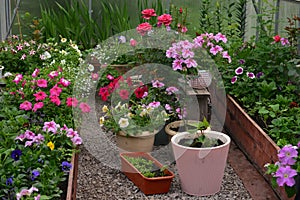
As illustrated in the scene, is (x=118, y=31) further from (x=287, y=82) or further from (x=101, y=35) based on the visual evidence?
(x=287, y=82)

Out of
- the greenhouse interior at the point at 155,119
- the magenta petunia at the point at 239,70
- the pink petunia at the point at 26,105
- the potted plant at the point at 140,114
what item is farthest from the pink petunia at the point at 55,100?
the magenta petunia at the point at 239,70

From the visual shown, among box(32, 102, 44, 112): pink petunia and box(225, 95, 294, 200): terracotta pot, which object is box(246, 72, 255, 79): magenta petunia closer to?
box(225, 95, 294, 200): terracotta pot

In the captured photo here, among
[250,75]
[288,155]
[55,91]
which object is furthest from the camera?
[250,75]

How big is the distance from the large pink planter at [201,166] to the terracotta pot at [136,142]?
414 millimetres

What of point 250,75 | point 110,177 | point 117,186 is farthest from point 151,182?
point 250,75

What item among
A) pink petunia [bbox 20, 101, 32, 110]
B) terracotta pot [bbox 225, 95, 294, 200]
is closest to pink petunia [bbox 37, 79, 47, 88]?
pink petunia [bbox 20, 101, 32, 110]

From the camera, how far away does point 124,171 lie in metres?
3.28

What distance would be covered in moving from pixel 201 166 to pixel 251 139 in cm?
70

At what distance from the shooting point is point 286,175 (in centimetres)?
254

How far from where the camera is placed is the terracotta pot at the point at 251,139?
3.05 m

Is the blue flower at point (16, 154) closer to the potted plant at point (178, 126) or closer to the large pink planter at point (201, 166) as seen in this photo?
the large pink planter at point (201, 166)

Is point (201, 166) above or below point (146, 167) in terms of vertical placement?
above

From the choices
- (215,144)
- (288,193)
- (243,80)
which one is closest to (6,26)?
(243,80)

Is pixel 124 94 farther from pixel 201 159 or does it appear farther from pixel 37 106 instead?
pixel 201 159
